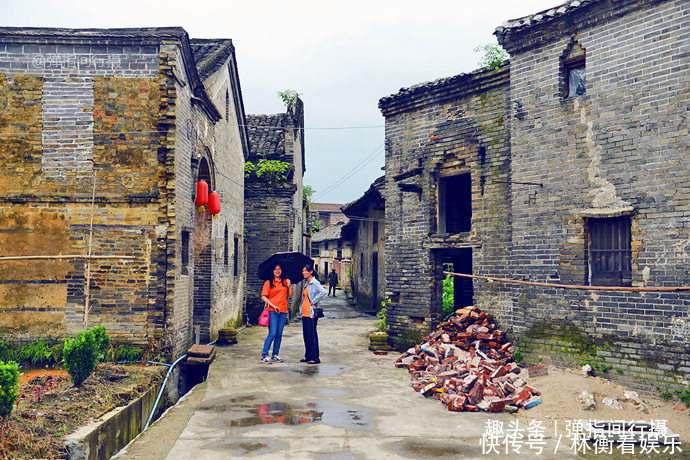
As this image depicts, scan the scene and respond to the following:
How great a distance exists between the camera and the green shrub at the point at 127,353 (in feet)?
Answer: 27.3

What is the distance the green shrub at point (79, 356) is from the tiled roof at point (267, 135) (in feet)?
43.2

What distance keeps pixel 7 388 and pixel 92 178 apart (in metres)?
4.91

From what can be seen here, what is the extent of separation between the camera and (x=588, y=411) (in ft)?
21.4

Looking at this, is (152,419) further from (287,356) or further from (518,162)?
(518,162)

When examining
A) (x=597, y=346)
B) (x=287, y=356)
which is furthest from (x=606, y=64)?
(x=287, y=356)

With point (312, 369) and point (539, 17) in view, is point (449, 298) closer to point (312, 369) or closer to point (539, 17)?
point (312, 369)

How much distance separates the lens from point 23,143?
8695mm

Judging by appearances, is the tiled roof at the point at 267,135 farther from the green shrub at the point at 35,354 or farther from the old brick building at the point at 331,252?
the old brick building at the point at 331,252

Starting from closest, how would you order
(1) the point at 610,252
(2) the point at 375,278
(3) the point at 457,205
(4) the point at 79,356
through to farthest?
(4) the point at 79,356
(1) the point at 610,252
(3) the point at 457,205
(2) the point at 375,278

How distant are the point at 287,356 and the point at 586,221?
6.18 meters

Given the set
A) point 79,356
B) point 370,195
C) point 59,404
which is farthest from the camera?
point 370,195

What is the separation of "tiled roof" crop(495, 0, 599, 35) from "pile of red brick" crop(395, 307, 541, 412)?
483 cm

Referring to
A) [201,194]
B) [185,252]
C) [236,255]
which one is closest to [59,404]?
[185,252]

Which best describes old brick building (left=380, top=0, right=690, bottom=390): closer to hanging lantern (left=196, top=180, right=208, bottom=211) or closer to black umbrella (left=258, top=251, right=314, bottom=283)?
black umbrella (left=258, top=251, right=314, bottom=283)
